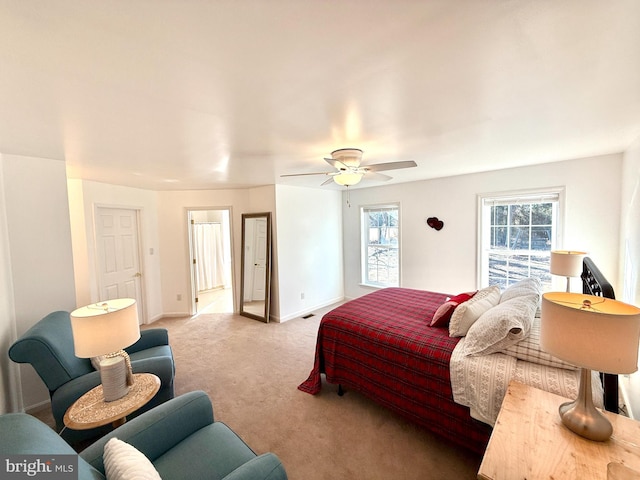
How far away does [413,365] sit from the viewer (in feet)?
6.71

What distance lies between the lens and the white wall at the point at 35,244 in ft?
7.92

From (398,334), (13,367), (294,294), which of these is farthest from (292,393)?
(13,367)

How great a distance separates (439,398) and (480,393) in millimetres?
305

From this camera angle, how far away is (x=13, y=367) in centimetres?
237

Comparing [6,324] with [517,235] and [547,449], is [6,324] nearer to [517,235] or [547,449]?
[547,449]

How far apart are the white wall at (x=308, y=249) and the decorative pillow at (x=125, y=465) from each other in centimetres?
347

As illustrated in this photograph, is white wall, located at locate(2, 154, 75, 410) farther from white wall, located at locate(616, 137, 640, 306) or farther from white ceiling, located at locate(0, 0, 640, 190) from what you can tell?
white wall, located at locate(616, 137, 640, 306)

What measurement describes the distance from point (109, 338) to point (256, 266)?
322cm

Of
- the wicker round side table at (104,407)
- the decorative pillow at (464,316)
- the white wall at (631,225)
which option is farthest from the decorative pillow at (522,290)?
the wicker round side table at (104,407)

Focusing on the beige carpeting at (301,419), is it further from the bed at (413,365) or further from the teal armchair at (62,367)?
the teal armchair at (62,367)

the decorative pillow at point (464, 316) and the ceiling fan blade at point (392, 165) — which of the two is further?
the ceiling fan blade at point (392, 165)

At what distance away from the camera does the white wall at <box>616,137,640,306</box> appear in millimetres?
2027

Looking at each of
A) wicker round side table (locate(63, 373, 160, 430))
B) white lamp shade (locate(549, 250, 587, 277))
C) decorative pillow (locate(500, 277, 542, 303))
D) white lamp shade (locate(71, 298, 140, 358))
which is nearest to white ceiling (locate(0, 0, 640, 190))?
white lamp shade (locate(549, 250, 587, 277))

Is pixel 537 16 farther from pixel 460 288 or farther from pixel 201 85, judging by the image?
pixel 460 288
